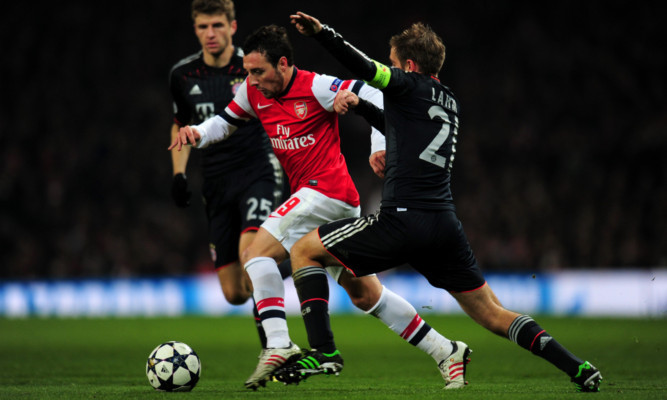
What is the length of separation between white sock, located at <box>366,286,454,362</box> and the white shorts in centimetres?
38

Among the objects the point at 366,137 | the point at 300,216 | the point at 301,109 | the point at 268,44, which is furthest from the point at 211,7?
the point at 366,137

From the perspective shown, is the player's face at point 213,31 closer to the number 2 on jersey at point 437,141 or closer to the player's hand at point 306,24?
the player's hand at point 306,24

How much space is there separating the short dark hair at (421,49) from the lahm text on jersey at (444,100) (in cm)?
18

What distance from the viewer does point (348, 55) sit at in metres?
4.86

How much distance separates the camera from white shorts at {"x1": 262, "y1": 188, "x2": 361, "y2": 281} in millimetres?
5637

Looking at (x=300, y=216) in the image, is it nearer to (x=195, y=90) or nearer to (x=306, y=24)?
(x=306, y=24)

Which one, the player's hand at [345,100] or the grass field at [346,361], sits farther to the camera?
the grass field at [346,361]

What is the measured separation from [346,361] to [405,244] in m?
3.79

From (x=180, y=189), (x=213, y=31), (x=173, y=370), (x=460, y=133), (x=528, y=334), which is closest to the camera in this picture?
(x=528, y=334)

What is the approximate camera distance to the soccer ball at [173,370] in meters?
5.43

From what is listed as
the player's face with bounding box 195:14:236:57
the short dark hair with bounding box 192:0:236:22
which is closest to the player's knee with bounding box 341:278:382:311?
the player's face with bounding box 195:14:236:57

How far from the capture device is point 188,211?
20438 mm

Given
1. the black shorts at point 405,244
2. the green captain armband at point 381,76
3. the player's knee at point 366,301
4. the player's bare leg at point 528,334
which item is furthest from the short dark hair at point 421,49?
the player's knee at point 366,301

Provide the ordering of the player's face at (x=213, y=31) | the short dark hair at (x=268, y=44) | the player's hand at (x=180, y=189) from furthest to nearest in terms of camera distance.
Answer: the player's face at (x=213, y=31)
the player's hand at (x=180, y=189)
the short dark hair at (x=268, y=44)
